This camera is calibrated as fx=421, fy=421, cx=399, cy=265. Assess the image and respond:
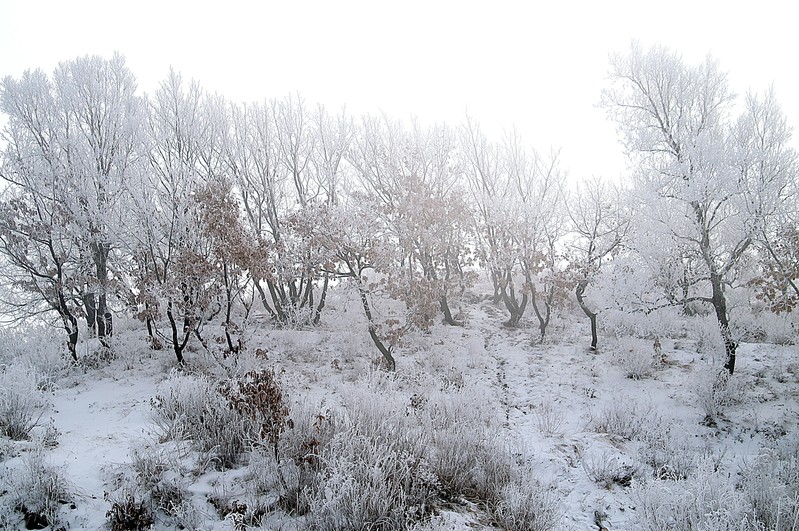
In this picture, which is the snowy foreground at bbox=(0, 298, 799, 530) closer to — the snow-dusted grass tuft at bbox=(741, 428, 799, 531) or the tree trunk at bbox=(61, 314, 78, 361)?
the snow-dusted grass tuft at bbox=(741, 428, 799, 531)

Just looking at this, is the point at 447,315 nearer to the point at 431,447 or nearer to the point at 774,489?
the point at 431,447

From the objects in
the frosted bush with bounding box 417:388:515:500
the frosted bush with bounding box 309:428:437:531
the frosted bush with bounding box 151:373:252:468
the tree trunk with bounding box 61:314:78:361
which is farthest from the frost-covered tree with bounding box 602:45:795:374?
the tree trunk with bounding box 61:314:78:361

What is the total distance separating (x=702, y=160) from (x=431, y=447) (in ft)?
24.9

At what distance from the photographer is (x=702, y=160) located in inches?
322

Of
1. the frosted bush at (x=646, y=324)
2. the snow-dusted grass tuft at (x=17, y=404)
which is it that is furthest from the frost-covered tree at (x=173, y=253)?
the frosted bush at (x=646, y=324)

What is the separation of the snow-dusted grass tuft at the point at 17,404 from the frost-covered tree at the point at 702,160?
11.2m

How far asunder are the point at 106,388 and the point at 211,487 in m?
5.19

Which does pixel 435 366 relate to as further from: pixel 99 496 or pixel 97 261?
pixel 97 261

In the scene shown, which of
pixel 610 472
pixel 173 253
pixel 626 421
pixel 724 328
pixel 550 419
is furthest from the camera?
pixel 173 253

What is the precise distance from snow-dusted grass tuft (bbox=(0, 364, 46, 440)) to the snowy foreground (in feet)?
0.14

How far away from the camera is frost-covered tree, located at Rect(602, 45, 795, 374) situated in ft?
26.3

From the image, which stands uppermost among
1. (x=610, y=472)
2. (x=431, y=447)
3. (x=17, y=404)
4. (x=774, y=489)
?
(x=17, y=404)

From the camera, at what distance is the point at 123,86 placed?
1158 cm

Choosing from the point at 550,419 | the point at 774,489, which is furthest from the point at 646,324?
the point at 774,489
